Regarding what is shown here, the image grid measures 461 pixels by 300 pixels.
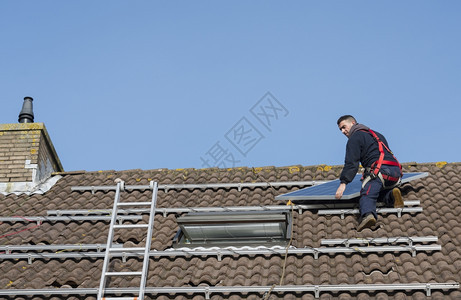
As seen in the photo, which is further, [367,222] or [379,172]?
[379,172]

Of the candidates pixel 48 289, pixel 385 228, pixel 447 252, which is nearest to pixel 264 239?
pixel 385 228

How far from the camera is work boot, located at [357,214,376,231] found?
769cm

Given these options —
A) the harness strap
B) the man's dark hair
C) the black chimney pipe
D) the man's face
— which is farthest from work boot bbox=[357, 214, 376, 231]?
the black chimney pipe

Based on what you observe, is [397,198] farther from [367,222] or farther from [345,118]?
[345,118]

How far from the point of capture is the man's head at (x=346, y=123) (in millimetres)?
8625

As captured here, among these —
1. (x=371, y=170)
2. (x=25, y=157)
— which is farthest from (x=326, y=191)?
(x=25, y=157)

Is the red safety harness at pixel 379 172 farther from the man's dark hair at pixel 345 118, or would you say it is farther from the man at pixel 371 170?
the man's dark hair at pixel 345 118

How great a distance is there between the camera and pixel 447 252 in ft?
23.6

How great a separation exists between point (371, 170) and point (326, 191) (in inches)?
30.9

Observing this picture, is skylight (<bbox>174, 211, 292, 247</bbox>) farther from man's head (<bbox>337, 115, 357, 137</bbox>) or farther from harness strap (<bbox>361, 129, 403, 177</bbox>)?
man's head (<bbox>337, 115, 357, 137</bbox>)

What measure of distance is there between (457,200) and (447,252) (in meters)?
1.75

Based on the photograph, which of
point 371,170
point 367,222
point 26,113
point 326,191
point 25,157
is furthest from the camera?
point 26,113

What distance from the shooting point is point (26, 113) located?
40.9 ft

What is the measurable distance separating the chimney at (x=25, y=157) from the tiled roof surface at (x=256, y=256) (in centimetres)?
60
